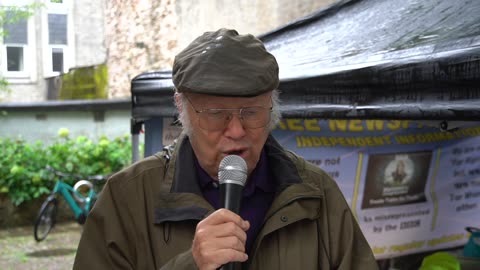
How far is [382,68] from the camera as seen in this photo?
2.34 m

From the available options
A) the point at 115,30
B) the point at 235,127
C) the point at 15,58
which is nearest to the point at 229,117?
the point at 235,127

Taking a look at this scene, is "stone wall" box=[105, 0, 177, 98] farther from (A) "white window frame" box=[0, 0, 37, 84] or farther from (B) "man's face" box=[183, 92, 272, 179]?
(B) "man's face" box=[183, 92, 272, 179]

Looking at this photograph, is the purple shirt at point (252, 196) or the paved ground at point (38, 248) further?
the paved ground at point (38, 248)

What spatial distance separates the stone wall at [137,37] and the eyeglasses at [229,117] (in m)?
2.84

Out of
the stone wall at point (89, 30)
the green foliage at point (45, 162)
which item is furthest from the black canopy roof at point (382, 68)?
the green foliage at point (45, 162)

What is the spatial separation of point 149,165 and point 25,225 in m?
8.53

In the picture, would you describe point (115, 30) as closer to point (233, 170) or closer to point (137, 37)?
point (137, 37)

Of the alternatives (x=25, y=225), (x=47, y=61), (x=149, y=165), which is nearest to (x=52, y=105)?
(x=25, y=225)

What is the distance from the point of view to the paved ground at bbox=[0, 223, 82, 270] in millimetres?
7750

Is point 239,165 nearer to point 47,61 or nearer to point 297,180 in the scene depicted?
point 297,180

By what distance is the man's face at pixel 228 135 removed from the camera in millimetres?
1720

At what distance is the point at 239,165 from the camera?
5.33 ft

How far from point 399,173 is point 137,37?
287 cm

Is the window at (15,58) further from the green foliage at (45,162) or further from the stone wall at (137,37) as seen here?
the green foliage at (45,162)
